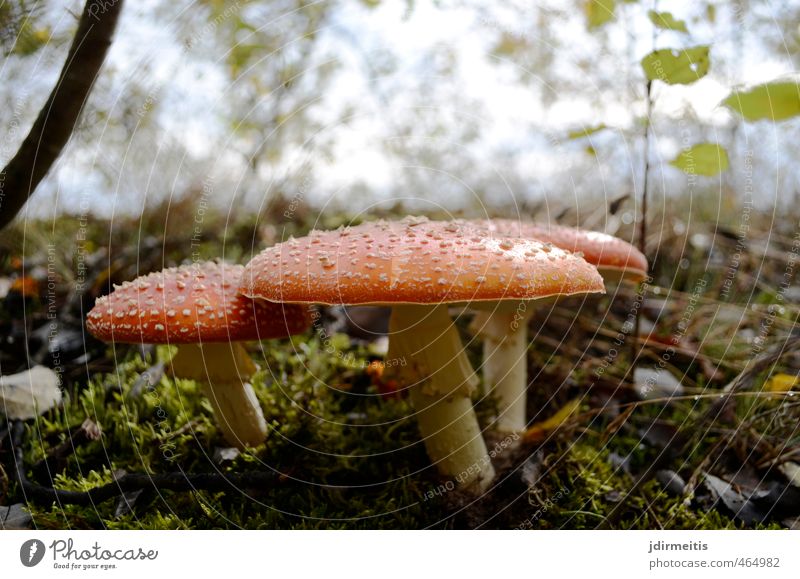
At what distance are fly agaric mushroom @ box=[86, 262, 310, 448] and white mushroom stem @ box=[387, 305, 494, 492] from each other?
345 millimetres

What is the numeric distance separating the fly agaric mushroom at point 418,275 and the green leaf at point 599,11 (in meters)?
0.95

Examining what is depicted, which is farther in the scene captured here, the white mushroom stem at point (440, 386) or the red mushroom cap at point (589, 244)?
the red mushroom cap at point (589, 244)

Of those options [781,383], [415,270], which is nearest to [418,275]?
[415,270]

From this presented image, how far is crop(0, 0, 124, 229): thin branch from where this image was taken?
1.71 metres

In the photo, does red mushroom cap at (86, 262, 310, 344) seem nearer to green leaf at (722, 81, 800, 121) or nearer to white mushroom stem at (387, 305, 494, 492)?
white mushroom stem at (387, 305, 494, 492)

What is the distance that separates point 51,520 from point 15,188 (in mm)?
1075

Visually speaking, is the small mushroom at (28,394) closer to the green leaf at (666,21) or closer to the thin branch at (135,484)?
the thin branch at (135,484)

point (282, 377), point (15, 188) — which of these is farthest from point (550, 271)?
point (15, 188)

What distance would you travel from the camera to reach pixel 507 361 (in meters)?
2.32

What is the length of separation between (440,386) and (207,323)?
30.4 inches

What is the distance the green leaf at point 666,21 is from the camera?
1.78 m

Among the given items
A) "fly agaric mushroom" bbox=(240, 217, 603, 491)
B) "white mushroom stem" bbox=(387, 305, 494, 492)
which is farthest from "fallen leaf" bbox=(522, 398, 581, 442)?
"fly agaric mushroom" bbox=(240, 217, 603, 491)

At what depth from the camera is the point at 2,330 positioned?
2053 mm

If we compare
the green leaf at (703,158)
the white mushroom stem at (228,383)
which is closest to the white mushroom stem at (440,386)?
the white mushroom stem at (228,383)
